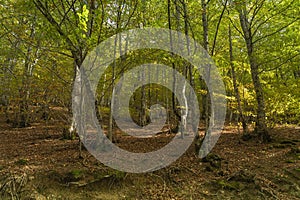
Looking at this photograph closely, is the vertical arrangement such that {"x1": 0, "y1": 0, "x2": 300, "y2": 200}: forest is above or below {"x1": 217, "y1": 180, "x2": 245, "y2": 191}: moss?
above

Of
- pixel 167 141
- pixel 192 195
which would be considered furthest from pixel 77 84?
pixel 192 195

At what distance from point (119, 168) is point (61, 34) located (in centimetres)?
407

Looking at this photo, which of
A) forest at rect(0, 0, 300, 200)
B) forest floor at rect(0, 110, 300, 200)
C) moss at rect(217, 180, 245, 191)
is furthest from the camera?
moss at rect(217, 180, 245, 191)

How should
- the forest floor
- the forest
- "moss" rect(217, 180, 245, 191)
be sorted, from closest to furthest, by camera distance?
1. the forest floor
2. the forest
3. "moss" rect(217, 180, 245, 191)

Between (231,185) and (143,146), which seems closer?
(231,185)

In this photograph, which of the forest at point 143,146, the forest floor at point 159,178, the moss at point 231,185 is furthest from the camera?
the moss at point 231,185

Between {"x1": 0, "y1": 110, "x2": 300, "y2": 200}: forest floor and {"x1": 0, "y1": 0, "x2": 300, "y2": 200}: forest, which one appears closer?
{"x1": 0, "y1": 110, "x2": 300, "y2": 200}: forest floor

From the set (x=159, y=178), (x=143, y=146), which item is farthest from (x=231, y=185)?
(x=143, y=146)

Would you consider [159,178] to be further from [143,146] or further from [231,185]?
[143,146]

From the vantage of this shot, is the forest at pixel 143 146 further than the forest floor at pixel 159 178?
Yes

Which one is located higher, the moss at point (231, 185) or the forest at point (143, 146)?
the forest at point (143, 146)

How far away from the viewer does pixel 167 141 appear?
10.8 metres

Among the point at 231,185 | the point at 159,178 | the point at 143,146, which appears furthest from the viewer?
the point at 143,146

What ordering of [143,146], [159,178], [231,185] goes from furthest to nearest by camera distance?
[143,146]
[159,178]
[231,185]
